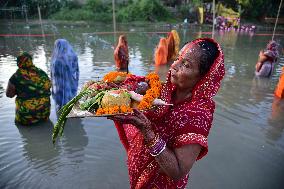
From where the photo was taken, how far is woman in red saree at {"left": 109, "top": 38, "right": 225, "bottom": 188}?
1478 mm

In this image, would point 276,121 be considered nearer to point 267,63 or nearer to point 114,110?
point 267,63

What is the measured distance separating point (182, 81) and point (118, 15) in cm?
2712

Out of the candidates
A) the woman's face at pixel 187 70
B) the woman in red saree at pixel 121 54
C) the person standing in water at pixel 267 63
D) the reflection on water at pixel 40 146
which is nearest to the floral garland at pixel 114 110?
the woman's face at pixel 187 70

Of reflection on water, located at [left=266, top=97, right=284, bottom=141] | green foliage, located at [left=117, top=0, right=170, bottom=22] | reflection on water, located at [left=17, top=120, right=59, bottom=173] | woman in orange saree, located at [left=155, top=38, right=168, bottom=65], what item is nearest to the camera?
reflection on water, located at [left=17, top=120, right=59, bottom=173]

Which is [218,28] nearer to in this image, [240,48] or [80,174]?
[240,48]

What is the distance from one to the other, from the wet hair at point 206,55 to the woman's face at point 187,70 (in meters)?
0.02

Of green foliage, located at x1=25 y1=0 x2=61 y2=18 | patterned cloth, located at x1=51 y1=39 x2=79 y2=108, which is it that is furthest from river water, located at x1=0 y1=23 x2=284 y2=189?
green foliage, located at x1=25 y1=0 x2=61 y2=18

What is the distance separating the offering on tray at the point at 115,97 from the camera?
1.61 meters

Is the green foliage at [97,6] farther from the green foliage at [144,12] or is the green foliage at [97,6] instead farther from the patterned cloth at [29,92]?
the patterned cloth at [29,92]

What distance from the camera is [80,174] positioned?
Answer: 12.6ft

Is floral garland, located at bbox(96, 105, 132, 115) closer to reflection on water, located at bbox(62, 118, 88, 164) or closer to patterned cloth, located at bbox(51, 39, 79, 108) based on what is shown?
reflection on water, located at bbox(62, 118, 88, 164)

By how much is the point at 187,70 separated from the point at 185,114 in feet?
0.84

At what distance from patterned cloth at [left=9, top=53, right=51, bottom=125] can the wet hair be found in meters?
3.89

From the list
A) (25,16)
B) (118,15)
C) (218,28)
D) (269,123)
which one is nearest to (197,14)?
(218,28)
